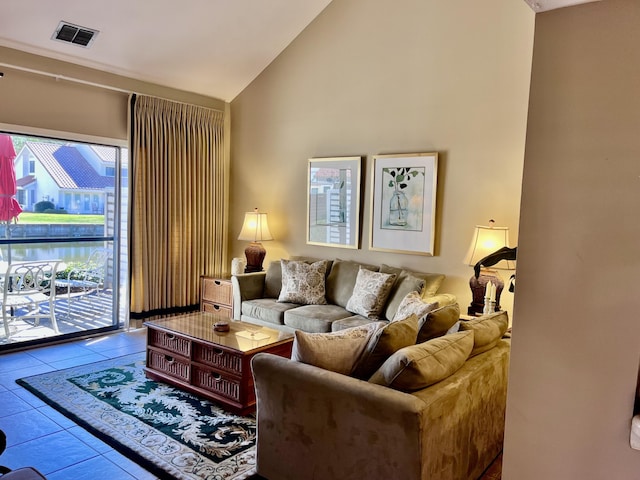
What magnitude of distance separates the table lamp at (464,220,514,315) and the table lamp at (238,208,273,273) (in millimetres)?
2508

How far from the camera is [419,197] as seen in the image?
15.0 ft

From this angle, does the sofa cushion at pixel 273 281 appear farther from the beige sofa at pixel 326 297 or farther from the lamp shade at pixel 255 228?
the lamp shade at pixel 255 228

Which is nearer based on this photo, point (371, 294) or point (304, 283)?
point (371, 294)

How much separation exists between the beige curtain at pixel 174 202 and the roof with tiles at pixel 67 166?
42cm

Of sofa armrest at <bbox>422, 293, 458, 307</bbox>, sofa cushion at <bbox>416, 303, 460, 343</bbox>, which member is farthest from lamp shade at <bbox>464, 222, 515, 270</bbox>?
sofa cushion at <bbox>416, 303, 460, 343</bbox>

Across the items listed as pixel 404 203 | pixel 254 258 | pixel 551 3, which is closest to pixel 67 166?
pixel 254 258

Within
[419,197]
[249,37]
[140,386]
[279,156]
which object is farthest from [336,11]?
[140,386]

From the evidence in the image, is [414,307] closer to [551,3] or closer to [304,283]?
[304,283]

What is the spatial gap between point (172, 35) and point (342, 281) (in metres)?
3.01

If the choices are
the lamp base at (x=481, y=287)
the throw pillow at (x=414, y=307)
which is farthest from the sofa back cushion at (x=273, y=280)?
the lamp base at (x=481, y=287)

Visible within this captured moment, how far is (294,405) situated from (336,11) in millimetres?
4343

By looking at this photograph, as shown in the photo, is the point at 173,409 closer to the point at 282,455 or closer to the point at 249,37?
the point at 282,455

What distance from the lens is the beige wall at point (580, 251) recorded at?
1336mm

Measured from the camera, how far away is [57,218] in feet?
16.2
